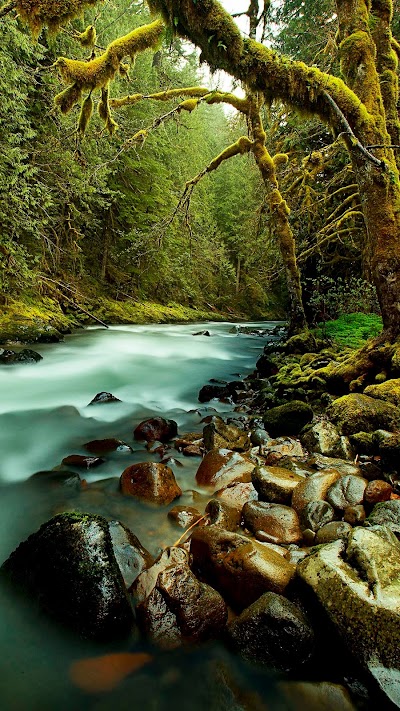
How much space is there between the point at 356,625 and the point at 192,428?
136 inches

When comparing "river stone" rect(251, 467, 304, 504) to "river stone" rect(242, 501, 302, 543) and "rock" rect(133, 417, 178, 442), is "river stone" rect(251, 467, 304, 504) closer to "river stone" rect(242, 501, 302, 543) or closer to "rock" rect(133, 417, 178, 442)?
"river stone" rect(242, 501, 302, 543)

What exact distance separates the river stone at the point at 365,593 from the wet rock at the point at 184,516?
3.49ft

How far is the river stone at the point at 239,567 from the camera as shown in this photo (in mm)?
2117

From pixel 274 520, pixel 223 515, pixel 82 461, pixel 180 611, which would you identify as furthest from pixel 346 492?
pixel 82 461

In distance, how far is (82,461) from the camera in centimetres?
387

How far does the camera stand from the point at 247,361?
410 inches

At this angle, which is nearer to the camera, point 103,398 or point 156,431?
point 156,431

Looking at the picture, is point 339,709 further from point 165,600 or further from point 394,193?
point 394,193

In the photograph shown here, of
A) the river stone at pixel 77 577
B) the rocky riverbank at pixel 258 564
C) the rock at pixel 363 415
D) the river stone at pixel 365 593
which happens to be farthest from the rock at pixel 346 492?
the river stone at pixel 77 577

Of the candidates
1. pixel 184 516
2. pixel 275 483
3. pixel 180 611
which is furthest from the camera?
pixel 275 483

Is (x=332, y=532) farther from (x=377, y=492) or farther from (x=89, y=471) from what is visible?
(x=89, y=471)

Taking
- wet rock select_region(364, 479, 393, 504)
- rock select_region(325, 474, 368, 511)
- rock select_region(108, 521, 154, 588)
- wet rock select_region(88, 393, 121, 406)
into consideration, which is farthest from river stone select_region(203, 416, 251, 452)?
wet rock select_region(88, 393, 121, 406)

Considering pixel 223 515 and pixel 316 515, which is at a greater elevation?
pixel 316 515

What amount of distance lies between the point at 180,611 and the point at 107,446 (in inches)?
98.3
